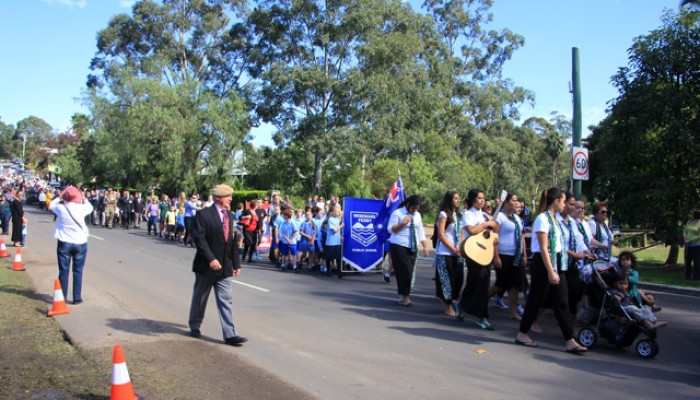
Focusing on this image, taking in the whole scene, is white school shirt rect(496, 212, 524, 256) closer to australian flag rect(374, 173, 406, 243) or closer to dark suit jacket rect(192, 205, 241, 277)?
australian flag rect(374, 173, 406, 243)

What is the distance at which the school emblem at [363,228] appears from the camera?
45.4 ft

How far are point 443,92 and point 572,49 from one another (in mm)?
33332

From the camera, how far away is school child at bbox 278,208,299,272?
14555mm

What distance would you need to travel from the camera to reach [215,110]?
3903 cm

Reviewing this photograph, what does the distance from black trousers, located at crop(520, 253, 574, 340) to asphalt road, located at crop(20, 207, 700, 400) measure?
14.7 inches

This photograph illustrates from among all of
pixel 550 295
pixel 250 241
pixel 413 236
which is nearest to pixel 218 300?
pixel 413 236

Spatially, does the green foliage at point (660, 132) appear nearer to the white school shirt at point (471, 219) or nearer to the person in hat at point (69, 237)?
the white school shirt at point (471, 219)

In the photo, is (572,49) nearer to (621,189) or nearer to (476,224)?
(621,189)

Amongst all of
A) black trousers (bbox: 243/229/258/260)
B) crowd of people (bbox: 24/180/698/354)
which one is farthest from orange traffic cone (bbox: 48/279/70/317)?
black trousers (bbox: 243/229/258/260)

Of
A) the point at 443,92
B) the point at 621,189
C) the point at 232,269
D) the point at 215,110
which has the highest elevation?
the point at 443,92

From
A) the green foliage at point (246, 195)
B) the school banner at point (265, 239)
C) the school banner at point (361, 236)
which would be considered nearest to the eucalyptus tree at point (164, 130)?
the green foliage at point (246, 195)

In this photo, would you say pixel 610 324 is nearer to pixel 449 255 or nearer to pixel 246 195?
pixel 449 255

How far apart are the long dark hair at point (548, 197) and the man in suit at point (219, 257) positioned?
373cm

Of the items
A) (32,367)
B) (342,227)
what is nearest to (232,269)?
(32,367)
